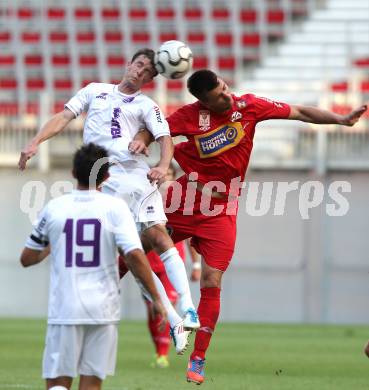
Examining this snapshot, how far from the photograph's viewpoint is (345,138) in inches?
858

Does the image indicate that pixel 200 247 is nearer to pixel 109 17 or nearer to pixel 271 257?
pixel 271 257

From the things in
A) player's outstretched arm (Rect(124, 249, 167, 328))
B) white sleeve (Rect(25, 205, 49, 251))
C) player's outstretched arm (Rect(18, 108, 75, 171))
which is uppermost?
player's outstretched arm (Rect(18, 108, 75, 171))

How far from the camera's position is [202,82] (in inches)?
363

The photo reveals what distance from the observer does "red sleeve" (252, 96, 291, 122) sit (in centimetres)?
959

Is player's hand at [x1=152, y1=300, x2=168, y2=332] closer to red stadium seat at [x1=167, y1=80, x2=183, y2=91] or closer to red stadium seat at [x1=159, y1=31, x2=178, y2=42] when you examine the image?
red stadium seat at [x1=167, y1=80, x2=183, y2=91]

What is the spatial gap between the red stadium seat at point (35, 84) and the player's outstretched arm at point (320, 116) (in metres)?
16.1

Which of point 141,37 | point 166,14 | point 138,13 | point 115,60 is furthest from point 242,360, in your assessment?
point 138,13

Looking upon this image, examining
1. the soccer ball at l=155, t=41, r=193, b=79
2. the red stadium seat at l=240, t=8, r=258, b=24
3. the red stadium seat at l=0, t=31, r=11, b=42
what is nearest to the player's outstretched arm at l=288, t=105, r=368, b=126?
the soccer ball at l=155, t=41, r=193, b=79

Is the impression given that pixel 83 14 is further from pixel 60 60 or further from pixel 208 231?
pixel 208 231

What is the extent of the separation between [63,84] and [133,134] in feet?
52.6

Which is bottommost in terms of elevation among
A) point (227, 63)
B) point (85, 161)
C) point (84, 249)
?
point (84, 249)

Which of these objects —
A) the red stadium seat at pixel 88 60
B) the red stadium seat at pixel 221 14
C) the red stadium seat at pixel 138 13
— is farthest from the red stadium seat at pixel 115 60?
the red stadium seat at pixel 221 14

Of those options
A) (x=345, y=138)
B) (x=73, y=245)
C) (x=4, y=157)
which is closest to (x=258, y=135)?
(x=345, y=138)

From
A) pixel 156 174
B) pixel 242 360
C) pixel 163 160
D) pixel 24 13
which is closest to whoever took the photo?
pixel 156 174
